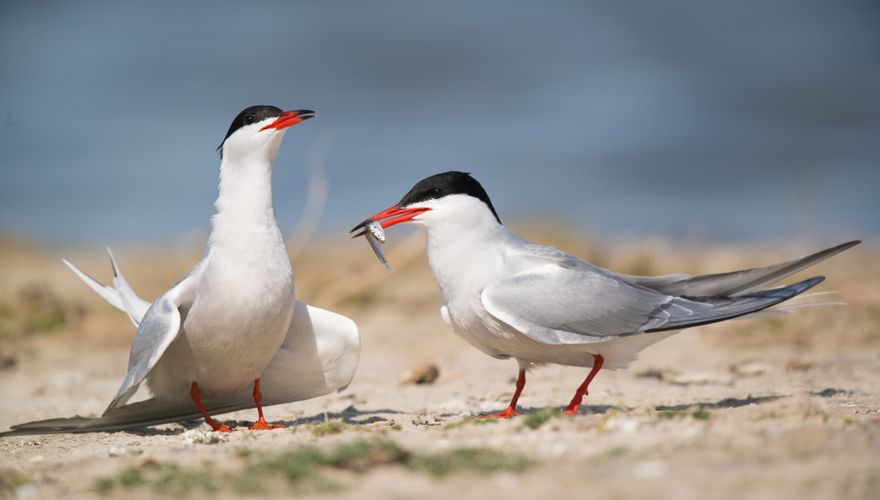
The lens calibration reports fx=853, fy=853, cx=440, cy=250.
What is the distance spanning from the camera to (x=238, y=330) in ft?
13.8

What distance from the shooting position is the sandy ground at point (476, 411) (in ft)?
8.43

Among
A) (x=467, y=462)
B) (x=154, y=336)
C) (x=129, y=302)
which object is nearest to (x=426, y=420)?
(x=154, y=336)

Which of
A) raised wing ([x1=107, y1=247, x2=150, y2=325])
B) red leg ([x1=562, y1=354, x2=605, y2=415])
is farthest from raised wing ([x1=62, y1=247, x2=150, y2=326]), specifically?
red leg ([x1=562, y1=354, x2=605, y2=415])

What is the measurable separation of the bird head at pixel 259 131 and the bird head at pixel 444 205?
671 mm

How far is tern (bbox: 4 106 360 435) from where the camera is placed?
13.7ft

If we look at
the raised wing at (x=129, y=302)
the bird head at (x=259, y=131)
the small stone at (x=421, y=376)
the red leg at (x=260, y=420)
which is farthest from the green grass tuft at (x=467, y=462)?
the small stone at (x=421, y=376)

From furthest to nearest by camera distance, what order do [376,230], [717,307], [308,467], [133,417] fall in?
1. [376,230]
2. [133,417]
3. [717,307]
4. [308,467]

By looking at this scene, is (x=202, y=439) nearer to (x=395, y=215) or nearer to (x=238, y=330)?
(x=238, y=330)

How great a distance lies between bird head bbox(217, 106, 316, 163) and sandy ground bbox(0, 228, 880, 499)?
1474 mm

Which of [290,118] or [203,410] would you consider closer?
[203,410]

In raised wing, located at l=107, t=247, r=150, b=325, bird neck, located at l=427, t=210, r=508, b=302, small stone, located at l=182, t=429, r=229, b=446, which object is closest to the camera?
small stone, located at l=182, t=429, r=229, b=446

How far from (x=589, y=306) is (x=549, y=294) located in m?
0.21

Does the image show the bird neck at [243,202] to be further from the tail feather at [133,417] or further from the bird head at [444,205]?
the tail feather at [133,417]

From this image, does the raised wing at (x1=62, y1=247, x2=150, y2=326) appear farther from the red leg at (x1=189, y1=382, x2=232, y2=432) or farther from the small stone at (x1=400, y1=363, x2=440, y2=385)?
the small stone at (x1=400, y1=363, x2=440, y2=385)
